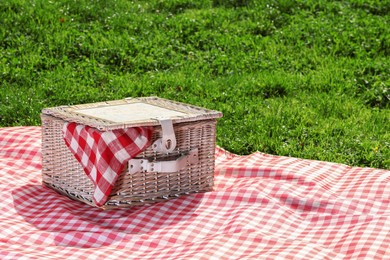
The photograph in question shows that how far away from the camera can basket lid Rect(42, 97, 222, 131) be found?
4090 millimetres

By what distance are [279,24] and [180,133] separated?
3.90 meters

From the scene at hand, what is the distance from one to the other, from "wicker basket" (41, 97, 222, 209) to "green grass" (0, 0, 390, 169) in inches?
42.1

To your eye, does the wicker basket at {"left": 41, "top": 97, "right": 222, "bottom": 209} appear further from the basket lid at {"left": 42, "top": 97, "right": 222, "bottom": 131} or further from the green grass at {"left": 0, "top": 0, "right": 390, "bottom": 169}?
the green grass at {"left": 0, "top": 0, "right": 390, "bottom": 169}

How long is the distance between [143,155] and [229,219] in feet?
1.86

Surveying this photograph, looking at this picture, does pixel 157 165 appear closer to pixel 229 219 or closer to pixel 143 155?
pixel 143 155

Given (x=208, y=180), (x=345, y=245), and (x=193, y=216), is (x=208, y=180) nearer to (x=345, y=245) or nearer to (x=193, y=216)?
(x=193, y=216)

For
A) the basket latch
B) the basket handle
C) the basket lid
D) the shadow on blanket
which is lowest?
the shadow on blanket

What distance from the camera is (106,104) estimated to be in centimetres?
466

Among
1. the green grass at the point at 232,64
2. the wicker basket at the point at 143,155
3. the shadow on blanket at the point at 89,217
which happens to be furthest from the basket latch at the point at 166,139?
the green grass at the point at 232,64

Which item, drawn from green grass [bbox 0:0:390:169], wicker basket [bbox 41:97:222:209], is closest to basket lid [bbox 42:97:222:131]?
wicker basket [bbox 41:97:222:209]

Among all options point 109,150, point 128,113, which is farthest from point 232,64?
point 109,150

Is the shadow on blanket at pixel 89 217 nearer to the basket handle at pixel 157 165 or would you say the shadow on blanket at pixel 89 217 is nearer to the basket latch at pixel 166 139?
the basket handle at pixel 157 165

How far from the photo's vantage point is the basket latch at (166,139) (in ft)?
13.5

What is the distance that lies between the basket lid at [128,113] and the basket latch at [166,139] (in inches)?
1.6
